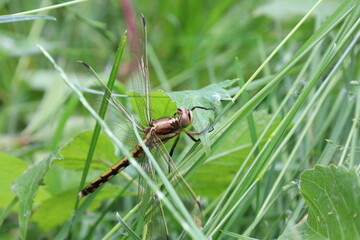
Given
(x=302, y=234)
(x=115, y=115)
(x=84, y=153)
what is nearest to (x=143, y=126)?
(x=115, y=115)

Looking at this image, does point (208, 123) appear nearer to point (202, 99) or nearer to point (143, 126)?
point (202, 99)

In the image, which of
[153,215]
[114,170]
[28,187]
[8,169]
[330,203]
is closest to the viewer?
[330,203]

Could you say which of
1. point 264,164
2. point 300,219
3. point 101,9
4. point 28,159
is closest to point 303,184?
point 264,164

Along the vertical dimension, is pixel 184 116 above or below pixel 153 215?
above

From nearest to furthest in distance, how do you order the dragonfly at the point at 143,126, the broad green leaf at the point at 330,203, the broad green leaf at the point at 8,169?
the broad green leaf at the point at 330,203 < the dragonfly at the point at 143,126 < the broad green leaf at the point at 8,169

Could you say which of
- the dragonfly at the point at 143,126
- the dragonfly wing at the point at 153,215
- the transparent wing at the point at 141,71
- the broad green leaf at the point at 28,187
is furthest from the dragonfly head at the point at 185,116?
the broad green leaf at the point at 28,187

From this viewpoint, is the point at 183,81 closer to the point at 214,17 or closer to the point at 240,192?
the point at 214,17

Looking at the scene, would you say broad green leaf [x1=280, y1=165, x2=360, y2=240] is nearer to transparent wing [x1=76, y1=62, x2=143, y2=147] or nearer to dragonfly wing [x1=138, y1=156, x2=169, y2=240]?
dragonfly wing [x1=138, y1=156, x2=169, y2=240]

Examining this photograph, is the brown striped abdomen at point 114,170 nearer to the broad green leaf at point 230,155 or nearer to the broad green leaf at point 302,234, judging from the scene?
the broad green leaf at point 230,155
